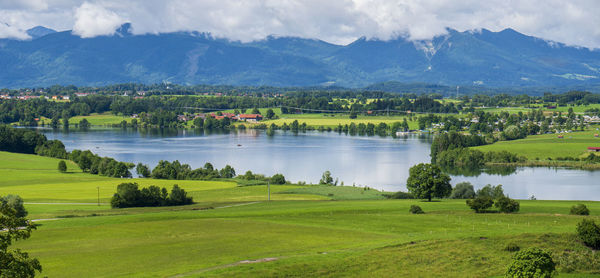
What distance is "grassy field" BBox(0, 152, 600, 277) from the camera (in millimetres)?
19219

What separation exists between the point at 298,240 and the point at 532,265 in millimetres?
9540

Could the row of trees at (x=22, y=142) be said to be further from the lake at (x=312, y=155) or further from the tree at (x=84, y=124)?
the tree at (x=84, y=124)

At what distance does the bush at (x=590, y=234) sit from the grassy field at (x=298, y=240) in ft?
1.00

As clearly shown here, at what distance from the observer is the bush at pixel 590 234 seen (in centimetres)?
2197

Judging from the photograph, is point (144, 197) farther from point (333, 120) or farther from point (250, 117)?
point (250, 117)

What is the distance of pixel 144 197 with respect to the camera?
38.9 m

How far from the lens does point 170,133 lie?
121 m

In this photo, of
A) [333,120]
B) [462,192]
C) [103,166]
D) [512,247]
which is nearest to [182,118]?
[333,120]

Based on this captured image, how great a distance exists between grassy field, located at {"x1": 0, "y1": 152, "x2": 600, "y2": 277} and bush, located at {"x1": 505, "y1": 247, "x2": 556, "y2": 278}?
276cm

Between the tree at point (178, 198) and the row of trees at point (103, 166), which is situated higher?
the row of trees at point (103, 166)

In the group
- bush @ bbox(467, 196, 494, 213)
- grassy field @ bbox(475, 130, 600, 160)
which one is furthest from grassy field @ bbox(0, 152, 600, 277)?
grassy field @ bbox(475, 130, 600, 160)

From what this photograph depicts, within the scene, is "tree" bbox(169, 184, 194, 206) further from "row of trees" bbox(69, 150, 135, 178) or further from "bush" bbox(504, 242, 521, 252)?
"bush" bbox(504, 242, 521, 252)

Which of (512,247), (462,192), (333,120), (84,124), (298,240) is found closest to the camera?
(512,247)

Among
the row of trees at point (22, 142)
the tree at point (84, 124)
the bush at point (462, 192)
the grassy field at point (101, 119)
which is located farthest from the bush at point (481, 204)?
the grassy field at point (101, 119)
